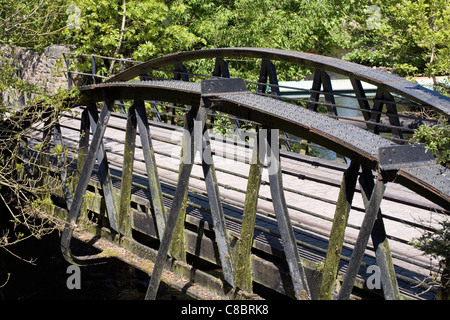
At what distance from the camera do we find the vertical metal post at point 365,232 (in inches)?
169

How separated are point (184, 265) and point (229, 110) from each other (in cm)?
220

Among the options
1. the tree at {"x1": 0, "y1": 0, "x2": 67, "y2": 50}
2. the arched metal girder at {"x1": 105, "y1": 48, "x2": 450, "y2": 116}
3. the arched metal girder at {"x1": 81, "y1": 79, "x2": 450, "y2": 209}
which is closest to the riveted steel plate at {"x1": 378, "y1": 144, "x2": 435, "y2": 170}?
the arched metal girder at {"x1": 81, "y1": 79, "x2": 450, "y2": 209}

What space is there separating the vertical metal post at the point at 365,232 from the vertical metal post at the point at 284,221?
0.81 meters

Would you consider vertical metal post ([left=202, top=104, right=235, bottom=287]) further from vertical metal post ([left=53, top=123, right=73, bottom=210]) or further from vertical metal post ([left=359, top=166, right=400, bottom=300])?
vertical metal post ([left=53, top=123, right=73, bottom=210])

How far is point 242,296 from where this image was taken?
643cm

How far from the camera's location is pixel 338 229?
5176 mm

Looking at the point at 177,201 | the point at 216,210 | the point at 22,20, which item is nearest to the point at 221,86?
the point at 177,201

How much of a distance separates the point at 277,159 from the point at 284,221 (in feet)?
1.74

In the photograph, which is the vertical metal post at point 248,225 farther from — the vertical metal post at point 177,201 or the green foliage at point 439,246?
the green foliage at point 439,246

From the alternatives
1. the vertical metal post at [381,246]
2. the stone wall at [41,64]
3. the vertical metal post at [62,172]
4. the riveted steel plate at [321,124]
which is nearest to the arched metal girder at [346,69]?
the vertical metal post at [62,172]

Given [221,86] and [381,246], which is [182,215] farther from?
[381,246]

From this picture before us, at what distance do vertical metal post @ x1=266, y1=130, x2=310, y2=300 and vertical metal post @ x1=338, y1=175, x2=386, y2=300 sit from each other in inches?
31.8
